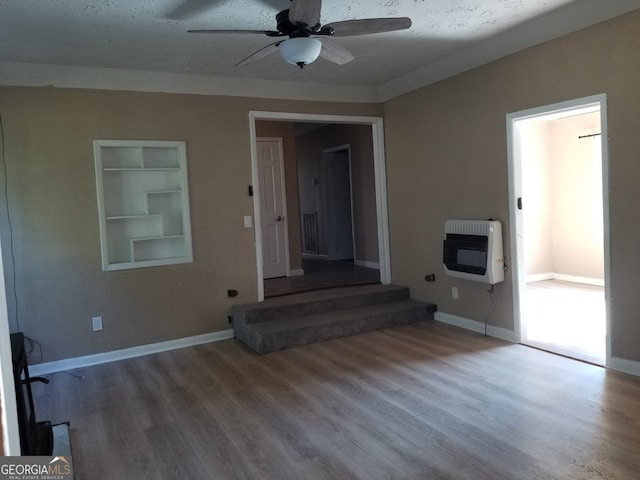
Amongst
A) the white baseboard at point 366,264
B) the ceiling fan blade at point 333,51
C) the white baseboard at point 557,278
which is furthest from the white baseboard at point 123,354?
the white baseboard at point 557,278

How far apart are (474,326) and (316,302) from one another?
1.60 metres

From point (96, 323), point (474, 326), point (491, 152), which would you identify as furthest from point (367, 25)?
point (96, 323)


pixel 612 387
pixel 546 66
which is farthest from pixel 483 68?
pixel 612 387

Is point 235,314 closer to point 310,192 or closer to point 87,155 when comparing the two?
point 87,155

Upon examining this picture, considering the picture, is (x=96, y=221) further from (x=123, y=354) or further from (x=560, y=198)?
(x=560, y=198)

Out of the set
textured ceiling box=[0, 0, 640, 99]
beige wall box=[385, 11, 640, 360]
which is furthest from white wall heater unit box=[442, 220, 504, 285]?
textured ceiling box=[0, 0, 640, 99]

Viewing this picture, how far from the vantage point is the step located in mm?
4434

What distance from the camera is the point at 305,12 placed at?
2.47 meters

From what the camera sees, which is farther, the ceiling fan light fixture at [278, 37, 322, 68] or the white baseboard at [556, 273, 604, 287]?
the white baseboard at [556, 273, 604, 287]

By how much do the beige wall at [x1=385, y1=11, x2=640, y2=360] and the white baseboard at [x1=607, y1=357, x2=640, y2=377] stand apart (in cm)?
4

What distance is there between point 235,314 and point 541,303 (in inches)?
139

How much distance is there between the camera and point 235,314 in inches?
189

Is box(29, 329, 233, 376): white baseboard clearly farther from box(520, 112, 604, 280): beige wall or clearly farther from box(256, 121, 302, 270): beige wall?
box(520, 112, 604, 280): beige wall

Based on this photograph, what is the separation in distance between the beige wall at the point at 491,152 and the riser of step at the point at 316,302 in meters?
0.32
